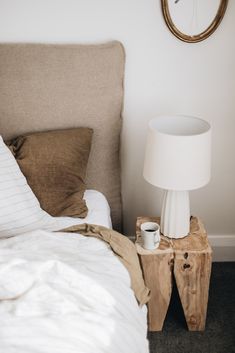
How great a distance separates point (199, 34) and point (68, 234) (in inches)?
43.4

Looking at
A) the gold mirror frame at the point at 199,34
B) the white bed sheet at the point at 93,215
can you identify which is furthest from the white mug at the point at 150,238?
the gold mirror frame at the point at 199,34

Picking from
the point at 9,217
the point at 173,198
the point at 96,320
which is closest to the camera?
the point at 96,320

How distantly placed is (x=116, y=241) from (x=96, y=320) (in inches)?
18.7

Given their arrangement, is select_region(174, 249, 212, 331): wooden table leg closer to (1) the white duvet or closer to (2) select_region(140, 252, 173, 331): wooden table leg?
(2) select_region(140, 252, 173, 331): wooden table leg

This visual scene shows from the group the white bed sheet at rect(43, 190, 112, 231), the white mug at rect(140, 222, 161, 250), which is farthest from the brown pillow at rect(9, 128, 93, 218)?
the white mug at rect(140, 222, 161, 250)

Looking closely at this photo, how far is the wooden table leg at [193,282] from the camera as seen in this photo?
1862 millimetres

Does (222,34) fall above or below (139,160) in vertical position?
above

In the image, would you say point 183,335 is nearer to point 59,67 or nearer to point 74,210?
point 74,210

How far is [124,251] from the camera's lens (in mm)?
1723

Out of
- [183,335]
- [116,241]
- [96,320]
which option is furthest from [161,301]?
[96,320]

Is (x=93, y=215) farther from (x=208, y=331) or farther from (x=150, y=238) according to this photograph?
(x=208, y=331)

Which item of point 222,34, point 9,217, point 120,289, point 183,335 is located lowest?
point 183,335

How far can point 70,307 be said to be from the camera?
4.29 ft

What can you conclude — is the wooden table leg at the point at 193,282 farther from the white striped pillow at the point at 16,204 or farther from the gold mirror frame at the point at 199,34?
the gold mirror frame at the point at 199,34
